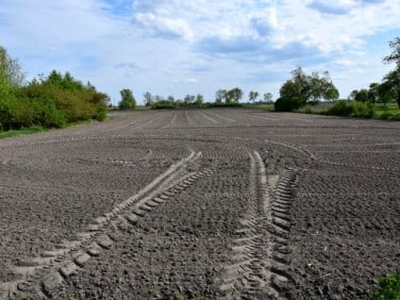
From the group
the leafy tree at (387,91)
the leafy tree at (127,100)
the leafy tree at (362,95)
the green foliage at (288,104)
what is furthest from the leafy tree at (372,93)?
the leafy tree at (127,100)

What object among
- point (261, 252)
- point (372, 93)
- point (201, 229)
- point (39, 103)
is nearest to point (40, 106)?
point (39, 103)

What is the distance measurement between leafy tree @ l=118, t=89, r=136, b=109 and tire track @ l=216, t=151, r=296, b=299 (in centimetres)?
12142

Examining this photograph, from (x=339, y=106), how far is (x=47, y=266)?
2154 inches

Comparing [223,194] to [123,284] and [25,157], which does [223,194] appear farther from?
[25,157]

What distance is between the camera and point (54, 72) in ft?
179

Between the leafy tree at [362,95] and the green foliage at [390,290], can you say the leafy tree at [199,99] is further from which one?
the green foliage at [390,290]

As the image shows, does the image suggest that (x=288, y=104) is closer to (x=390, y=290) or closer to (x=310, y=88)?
(x=310, y=88)

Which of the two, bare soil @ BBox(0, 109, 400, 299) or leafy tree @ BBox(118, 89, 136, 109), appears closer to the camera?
bare soil @ BBox(0, 109, 400, 299)

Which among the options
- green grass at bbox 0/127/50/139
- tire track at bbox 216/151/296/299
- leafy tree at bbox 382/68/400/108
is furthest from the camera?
leafy tree at bbox 382/68/400/108

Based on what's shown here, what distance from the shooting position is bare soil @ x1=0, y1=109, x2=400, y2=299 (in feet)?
16.0

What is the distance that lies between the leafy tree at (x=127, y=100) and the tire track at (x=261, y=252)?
12142 cm

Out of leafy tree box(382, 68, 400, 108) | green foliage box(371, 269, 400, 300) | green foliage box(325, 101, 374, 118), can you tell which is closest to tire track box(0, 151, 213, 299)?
green foliage box(371, 269, 400, 300)

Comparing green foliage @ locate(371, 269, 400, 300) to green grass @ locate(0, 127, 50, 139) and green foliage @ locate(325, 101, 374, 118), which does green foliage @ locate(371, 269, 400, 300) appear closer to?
green grass @ locate(0, 127, 50, 139)

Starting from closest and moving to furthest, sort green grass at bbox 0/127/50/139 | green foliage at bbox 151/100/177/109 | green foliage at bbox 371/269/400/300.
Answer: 1. green foliage at bbox 371/269/400/300
2. green grass at bbox 0/127/50/139
3. green foliage at bbox 151/100/177/109
